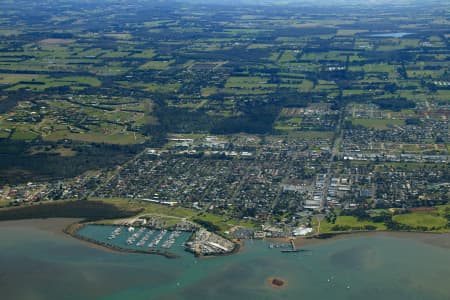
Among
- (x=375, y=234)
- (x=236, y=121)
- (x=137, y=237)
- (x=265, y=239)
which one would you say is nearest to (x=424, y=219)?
(x=375, y=234)

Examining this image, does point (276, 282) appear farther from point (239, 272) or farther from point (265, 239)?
point (265, 239)

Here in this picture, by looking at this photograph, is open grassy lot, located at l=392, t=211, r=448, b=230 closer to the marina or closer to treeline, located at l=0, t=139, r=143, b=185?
the marina

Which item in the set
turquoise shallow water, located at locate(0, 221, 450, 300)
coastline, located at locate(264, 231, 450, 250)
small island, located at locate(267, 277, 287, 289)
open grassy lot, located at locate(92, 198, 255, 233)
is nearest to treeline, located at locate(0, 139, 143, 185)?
open grassy lot, located at locate(92, 198, 255, 233)

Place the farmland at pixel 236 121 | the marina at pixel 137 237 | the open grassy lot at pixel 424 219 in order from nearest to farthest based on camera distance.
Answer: the marina at pixel 137 237, the open grassy lot at pixel 424 219, the farmland at pixel 236 121

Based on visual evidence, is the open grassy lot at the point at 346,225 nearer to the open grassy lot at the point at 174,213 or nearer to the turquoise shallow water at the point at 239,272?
the turquoise shallow water at the point at 239,272

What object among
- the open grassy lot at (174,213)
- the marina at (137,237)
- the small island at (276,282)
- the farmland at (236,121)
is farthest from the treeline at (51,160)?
A: the small island at (276,282)

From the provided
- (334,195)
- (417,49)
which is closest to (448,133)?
(334,195)

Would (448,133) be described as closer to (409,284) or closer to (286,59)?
(409,284)

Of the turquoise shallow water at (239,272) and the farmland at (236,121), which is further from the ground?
the farmland at (236,121)
